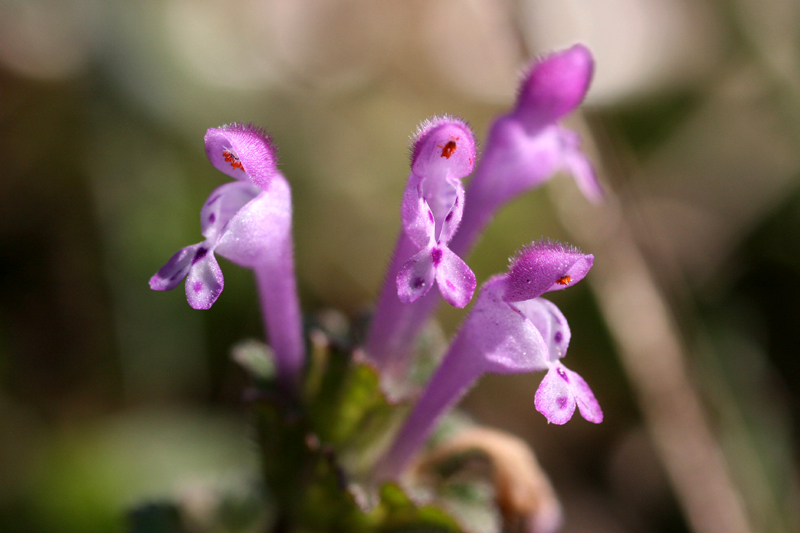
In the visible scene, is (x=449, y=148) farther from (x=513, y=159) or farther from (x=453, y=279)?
(x=513, y=159)

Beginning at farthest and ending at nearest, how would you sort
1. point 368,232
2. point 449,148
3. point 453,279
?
1. point 368,232
2. point 449,148
3. point 453,279

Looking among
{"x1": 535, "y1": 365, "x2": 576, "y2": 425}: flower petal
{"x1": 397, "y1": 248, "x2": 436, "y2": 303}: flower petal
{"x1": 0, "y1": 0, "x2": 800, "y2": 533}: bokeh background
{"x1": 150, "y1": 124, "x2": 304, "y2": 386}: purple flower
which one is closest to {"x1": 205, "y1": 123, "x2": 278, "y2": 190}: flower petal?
{"x1": 150, "y1": 124, "x2": 304, "y2": 386}: purple flower

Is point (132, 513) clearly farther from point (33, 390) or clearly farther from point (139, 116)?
point (139, 116)

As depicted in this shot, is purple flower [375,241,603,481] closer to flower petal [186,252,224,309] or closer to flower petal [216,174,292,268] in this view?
flower petal [216,174,292,268]

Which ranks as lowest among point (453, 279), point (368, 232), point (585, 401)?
point (368, 232)

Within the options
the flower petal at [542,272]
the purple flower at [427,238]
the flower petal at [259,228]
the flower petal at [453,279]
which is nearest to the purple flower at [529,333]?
the flower petal at [542,272]

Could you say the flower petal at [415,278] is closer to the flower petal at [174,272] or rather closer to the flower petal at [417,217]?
the flower petal at [417,217]

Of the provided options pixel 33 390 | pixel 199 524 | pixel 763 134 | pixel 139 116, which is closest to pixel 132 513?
pixel 199 524

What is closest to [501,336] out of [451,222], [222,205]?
[451,222]
